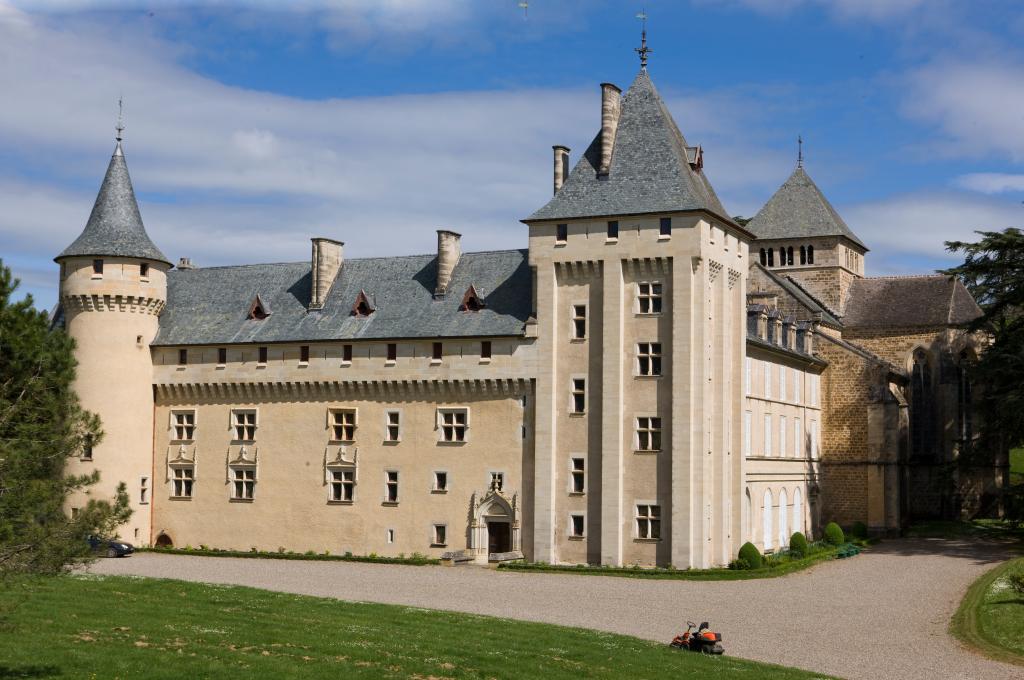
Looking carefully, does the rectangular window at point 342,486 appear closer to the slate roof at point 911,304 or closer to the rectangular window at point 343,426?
the rectangular window at point 343,426

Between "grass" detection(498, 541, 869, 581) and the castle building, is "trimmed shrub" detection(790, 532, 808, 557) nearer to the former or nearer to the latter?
the castle building

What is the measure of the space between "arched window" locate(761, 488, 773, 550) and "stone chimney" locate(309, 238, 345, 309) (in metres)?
20.7

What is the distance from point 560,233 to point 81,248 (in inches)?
802

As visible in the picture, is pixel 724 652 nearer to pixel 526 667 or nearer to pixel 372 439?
pixel 526 667

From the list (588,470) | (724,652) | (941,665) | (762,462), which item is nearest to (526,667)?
(724,652)

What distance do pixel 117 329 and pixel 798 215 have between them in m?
42.5

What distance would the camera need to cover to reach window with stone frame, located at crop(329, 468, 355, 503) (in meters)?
52.3

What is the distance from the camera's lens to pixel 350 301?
5491 cm

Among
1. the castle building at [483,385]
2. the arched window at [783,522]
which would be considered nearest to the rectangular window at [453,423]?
the castle building at [483,385]

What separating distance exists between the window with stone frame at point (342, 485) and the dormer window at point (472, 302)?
26.6 feet

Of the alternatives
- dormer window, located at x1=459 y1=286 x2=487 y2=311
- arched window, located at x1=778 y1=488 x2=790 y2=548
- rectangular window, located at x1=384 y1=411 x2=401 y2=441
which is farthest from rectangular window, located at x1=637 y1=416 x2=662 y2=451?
arched window, located at x1=778 y1=488 x2=790 y2=548

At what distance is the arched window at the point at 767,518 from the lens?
5406 centimetres

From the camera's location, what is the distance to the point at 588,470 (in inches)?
1905

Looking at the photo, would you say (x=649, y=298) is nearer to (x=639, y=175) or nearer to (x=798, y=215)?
(x=639, y=175)
